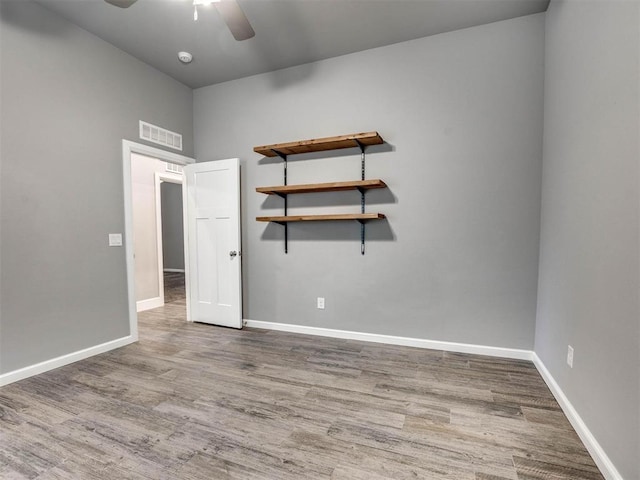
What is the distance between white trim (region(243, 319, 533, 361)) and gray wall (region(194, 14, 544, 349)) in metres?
0.06

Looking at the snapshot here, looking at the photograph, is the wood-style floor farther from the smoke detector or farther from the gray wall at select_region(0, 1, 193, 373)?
the smoke detector

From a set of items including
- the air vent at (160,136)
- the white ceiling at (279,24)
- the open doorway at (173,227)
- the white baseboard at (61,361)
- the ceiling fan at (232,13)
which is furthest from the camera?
the open doorway at (173,227)

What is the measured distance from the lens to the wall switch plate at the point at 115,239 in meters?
3.02

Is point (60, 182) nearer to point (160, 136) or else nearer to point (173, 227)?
point (160, 136)

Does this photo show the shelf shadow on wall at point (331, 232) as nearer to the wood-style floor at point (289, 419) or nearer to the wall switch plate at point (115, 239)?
the wood-style floor at point (289, 419)

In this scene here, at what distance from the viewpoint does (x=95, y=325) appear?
2.90 m

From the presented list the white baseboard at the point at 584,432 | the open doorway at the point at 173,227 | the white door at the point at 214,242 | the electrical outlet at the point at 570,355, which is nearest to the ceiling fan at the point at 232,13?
the white door at the point at 214,242

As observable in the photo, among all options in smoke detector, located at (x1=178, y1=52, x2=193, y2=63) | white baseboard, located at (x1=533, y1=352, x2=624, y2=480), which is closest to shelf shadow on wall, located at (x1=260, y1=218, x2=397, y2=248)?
white baseboard, located at (x1=533, y1=352, x2=624, y2=480)

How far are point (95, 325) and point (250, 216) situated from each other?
1.85 metres

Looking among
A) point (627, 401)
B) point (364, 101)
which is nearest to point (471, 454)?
point (627, 401)

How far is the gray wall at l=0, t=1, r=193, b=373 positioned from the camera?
2348mm

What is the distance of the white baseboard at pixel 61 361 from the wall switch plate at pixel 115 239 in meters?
0.95

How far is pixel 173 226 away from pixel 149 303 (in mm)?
4843

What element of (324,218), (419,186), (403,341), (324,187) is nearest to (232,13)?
(324,187)
